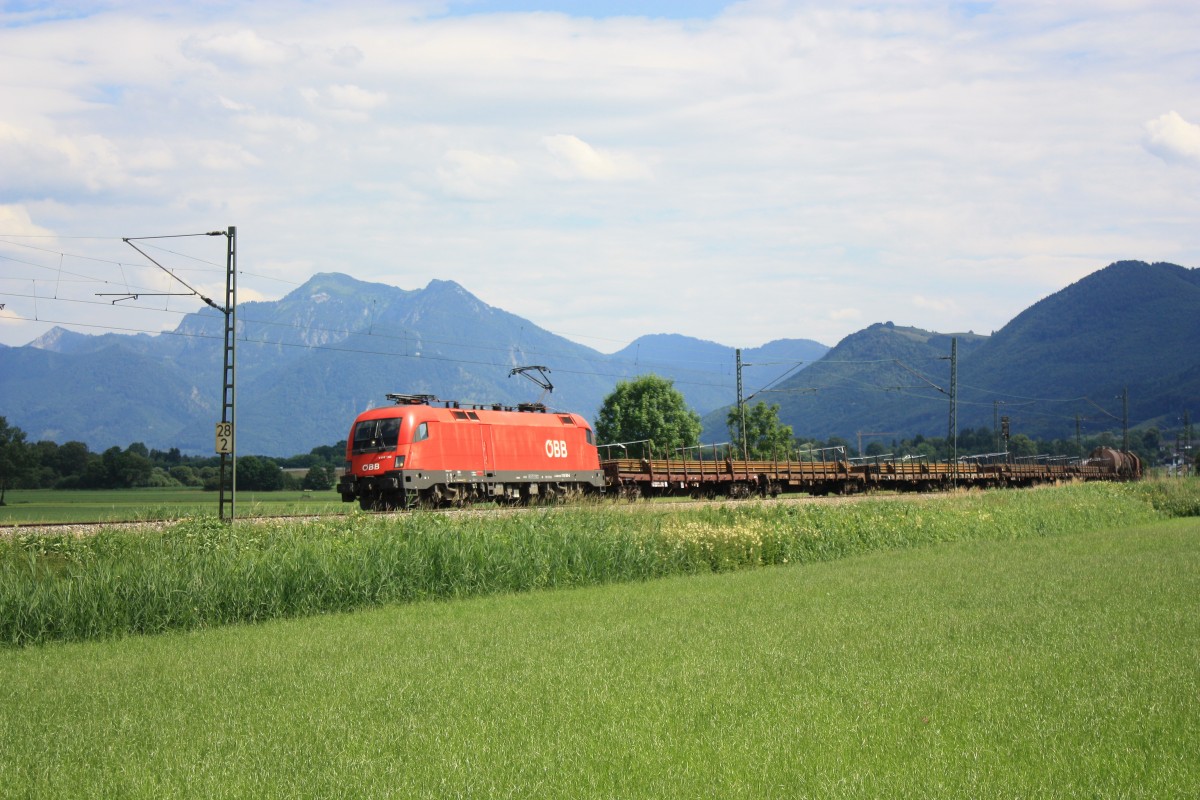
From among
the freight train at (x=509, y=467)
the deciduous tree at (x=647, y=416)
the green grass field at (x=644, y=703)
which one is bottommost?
the green grass field at (x=644, y=703)

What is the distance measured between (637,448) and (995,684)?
9017 cm

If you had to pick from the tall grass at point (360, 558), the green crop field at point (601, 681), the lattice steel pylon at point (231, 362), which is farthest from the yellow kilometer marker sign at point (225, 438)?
the green crop field at point (601, 681)

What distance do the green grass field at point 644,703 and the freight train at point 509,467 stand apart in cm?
1963

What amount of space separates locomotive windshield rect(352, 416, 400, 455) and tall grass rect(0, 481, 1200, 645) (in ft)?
43.1

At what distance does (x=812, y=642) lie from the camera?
41.0ft

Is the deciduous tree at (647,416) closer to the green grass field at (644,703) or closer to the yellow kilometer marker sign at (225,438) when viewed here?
the yellow kilometer marker sign at (225,438)

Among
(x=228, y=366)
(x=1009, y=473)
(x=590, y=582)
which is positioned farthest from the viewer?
(x=1009, y=473)

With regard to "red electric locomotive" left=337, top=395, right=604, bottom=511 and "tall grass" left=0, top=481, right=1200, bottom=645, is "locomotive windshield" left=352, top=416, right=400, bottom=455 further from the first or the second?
"tall grass" left=0, top=481, right=1200, bottom=645

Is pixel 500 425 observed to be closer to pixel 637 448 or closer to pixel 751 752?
pixel 751 752

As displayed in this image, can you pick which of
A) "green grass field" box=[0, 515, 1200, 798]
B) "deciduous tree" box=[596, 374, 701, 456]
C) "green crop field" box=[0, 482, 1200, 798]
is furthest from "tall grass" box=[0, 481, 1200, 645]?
"deciduous tree" box=[596, 374, 701, 456]

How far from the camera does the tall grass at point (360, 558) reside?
15188 mm

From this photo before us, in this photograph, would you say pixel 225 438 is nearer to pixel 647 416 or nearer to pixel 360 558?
pixel 360 558

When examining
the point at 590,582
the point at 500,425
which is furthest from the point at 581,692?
the point at 500,425

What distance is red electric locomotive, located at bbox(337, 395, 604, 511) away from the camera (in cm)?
3578
